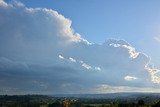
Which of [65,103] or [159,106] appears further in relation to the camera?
[159,106]

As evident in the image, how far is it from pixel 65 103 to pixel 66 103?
19cm

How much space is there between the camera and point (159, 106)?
167000 millimetres

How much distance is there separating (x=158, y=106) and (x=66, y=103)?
11810 centimetres

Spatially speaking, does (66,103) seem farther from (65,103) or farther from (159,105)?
(159,105)

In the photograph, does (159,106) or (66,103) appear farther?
(159,106)

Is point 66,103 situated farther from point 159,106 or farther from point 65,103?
Answer: point 159,106

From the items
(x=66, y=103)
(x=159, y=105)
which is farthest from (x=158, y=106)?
(x=66, y=103)

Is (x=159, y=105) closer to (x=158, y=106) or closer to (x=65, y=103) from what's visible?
(x=158, y=106)

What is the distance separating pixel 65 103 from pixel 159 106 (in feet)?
383

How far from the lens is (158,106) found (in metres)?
169

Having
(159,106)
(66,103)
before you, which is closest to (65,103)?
(66,103)

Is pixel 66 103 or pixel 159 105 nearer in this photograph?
pixel 66 103

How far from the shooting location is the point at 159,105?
554 ft

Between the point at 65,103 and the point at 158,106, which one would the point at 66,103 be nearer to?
the point at 65,103
